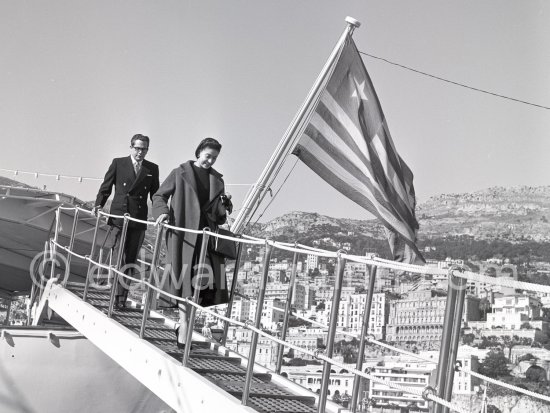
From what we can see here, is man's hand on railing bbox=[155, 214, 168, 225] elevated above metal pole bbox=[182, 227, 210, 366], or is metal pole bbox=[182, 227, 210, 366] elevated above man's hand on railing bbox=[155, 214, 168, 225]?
man's hand on railing bbox=[155, 214, 168, 225]

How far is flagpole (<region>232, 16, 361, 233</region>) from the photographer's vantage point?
624 centimetres

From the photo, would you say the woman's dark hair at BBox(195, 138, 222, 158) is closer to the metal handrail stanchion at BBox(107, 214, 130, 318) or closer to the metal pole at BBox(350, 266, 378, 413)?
the metal handrail stanchion at BBox(107, 214, 130, 318)

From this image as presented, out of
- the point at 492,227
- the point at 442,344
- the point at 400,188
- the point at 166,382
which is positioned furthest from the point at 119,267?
the point at 492,227

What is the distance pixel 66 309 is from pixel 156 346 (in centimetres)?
188

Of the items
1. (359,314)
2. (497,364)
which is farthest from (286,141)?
(497,364)

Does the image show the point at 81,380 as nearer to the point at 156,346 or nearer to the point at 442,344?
the point at 156,346

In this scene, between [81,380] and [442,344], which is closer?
[442,344]

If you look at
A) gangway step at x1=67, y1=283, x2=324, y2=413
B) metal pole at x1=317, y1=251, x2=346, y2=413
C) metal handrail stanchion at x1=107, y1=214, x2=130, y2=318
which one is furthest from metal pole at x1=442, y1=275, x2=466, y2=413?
metal handrail stanchion at x1=107, y1=214, x2=130, y2=318

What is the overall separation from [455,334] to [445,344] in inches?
2.1

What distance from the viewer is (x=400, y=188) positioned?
6340 millimetres

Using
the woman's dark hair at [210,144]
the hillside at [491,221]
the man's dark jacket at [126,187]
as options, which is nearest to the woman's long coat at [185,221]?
the woman's dark hair at [210,144]

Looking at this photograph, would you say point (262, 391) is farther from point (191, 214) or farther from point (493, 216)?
point (493, 216)

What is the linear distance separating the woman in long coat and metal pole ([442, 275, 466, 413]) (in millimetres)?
2392

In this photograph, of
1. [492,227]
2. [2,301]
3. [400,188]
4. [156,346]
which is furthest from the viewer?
[492,227]
